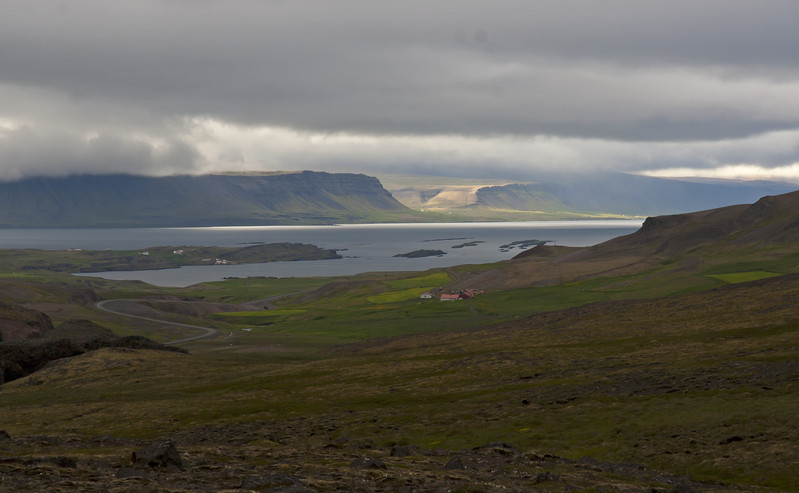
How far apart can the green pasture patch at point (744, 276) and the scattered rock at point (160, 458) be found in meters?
127

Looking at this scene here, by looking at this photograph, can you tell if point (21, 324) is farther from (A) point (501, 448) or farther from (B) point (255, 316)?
(A) point (501, 448)

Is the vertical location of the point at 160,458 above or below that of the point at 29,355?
above

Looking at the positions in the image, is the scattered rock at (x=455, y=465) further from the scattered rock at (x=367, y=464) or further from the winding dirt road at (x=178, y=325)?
the winding dirt road at (x=178, y=325)

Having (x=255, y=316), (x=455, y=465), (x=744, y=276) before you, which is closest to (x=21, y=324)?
(x=255, y=316)

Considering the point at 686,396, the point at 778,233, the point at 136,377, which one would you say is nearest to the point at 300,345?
the point at 136,377

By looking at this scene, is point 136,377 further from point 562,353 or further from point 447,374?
point 562,353

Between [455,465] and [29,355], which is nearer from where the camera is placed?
[455,465]

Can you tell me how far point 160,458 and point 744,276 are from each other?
135 metres

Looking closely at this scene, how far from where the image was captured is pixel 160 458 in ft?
87.2

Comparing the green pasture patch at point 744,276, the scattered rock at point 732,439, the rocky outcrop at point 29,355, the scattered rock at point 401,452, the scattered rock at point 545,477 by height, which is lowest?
the rocky outcrop at point 29,355

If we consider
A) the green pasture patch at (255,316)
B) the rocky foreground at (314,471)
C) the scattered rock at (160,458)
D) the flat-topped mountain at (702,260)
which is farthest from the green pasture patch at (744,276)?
the scattered rock at (160,458)

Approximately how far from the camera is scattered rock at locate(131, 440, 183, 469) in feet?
86.6

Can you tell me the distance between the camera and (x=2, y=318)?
→ 325 feet

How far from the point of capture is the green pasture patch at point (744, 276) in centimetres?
12988
